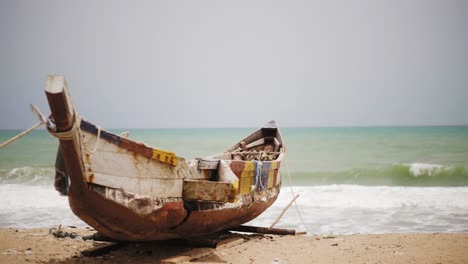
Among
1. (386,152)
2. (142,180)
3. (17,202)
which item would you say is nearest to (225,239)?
(142,180)

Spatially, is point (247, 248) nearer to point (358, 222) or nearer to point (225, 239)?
point (225, 239)

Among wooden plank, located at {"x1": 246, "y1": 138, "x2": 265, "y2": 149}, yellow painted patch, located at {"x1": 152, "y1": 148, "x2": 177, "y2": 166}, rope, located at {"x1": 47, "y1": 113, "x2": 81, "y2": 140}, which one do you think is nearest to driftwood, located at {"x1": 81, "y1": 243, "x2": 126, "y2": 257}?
yellow painted patch, located at {"x1": 152, "y1": 148, "x2": 177, "y2": 166}

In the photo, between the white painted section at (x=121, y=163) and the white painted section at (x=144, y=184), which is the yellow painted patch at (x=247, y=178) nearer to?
the white painted section at (x=144, y=184)

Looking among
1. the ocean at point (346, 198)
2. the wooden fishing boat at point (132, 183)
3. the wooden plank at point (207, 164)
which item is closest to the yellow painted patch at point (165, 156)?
the wooden fishing boat at point (132, 183)

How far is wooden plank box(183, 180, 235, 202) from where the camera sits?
565 cm

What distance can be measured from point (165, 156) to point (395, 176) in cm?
2065

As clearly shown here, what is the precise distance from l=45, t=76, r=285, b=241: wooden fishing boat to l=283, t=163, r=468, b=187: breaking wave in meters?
16.8

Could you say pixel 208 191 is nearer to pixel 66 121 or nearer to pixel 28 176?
pixel 66 121

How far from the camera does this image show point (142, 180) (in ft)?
17.3

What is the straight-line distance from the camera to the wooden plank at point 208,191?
18.5 ft

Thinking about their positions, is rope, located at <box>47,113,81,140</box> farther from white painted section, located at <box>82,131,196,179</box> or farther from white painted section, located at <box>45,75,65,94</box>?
white painted section, located at <box>45,75,65,94</box>

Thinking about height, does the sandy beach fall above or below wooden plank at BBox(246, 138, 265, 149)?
below

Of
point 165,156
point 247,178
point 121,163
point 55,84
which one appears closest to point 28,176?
point 247,178

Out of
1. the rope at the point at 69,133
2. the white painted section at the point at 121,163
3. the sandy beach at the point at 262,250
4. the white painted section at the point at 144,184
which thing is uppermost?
the rope at the point at 69,133
